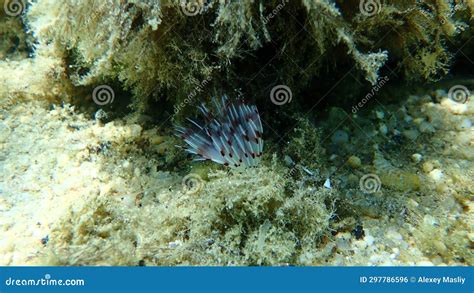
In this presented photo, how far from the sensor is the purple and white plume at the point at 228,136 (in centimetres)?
381

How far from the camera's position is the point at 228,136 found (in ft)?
12.8

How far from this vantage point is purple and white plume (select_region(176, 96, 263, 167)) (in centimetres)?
381

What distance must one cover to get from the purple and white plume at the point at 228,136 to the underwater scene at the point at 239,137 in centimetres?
2

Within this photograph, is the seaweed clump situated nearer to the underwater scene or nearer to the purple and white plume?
the underwater scene

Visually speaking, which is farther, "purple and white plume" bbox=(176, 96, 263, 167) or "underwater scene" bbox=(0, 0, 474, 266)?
"purple and white plume" bbox=(176, 96, 263, 167)

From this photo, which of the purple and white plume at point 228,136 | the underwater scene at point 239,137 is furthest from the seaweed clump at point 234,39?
the purple and white plume at point 228,136

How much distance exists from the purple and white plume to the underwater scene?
0.7 inches

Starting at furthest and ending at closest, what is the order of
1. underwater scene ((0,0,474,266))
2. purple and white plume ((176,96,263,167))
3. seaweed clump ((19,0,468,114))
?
purple and white plume ((176,96,263,167)) < seaweed clump ((19,0,468,114)) < underwater scene ((0,0,474,266))

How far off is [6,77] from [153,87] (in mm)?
2332

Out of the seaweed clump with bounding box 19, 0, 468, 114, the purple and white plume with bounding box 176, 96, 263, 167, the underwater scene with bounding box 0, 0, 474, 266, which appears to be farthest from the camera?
the purple and white plume with bounding box 176, 96, 263, 167

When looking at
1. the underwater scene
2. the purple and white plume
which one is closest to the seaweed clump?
the underwater scene

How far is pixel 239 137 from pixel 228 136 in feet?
0.41

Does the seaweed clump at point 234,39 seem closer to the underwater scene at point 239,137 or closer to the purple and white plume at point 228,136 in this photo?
the underwater scene at point 239,137

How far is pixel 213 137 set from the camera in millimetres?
3939
